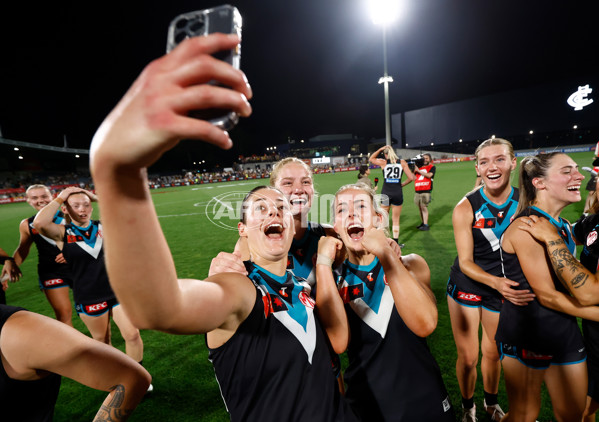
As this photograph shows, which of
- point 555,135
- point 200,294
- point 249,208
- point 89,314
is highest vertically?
point 555,135

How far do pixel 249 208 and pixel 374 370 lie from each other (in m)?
1.33

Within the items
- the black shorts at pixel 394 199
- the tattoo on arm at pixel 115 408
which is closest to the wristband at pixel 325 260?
the tattoo on arm at pixel 115 408

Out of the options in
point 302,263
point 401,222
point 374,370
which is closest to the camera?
point 374,370

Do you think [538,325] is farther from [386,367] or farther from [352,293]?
[352,293]

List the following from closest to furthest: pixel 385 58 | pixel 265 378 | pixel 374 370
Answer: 1. pixel 265 378
2. pixel 374 370
3. pixel 385 58

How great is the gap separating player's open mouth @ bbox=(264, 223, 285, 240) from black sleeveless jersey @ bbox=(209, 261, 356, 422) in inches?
14.1

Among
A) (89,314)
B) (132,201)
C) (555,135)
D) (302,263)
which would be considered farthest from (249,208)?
(555,135)

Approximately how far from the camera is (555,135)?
46.9 meters

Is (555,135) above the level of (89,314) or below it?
above

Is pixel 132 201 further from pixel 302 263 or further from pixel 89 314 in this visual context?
pixel 89 314

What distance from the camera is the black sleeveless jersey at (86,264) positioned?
370cm

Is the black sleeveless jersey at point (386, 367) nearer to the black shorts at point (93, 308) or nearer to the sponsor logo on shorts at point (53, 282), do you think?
the black shorts at point (93, 308)

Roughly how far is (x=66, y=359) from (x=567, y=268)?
3072 millimetres

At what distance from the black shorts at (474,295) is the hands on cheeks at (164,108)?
3.35 m
